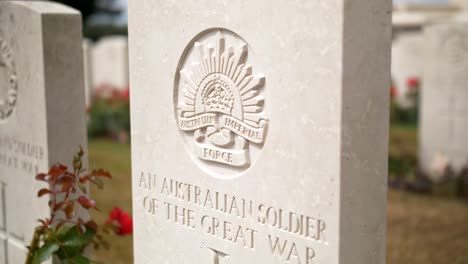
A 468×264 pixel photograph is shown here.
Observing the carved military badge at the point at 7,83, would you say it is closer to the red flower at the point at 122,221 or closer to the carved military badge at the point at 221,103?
the red flower at the point at 122,221

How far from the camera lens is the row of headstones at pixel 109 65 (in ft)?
40.9

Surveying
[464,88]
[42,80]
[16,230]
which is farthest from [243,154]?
[464,88]

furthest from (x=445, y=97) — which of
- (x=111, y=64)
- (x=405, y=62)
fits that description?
(x=111, y=64)

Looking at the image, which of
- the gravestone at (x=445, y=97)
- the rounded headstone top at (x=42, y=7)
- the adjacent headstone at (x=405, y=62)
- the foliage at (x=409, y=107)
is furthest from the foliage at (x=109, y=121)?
the rounded headstone top at (x=42, y=7)

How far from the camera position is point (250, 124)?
7.23ft

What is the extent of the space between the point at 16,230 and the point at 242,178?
1.75 metres

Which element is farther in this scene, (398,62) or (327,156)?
(398,62)

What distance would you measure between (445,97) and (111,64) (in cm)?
774

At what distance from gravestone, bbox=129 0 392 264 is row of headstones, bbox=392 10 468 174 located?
4512mm

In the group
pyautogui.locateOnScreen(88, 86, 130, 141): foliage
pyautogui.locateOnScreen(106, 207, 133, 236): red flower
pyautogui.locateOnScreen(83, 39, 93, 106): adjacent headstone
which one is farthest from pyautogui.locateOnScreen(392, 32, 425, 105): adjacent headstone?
pyautogui.locateOnScreen(106, 207, 133, 236): red flower

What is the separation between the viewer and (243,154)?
2.25m

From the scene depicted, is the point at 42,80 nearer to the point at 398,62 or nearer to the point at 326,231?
the point at 326,231

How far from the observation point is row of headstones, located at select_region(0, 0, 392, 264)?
6.34 ft

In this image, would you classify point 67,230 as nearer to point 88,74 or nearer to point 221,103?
point 221,103
